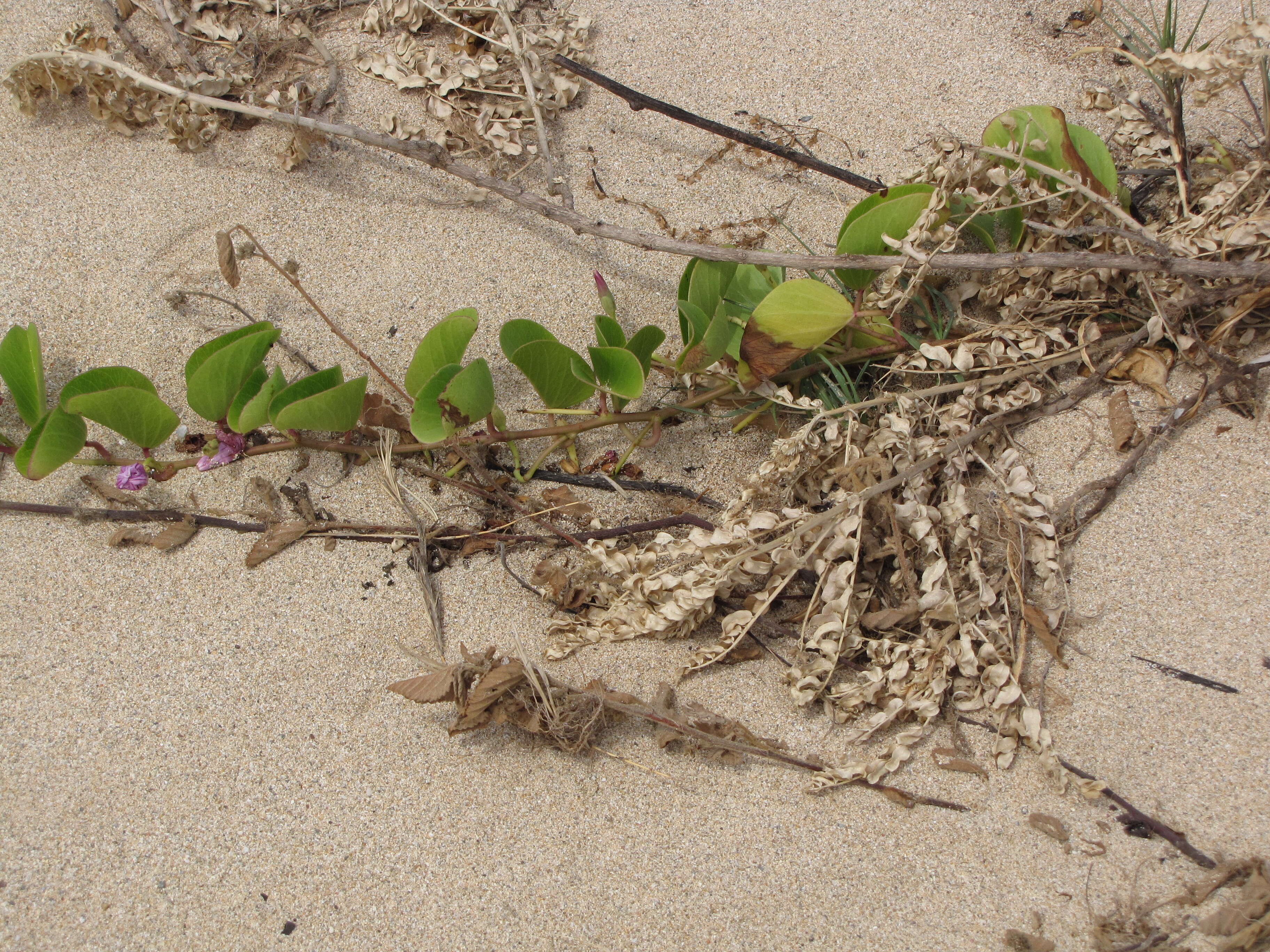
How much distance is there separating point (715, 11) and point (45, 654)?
62.9 inches

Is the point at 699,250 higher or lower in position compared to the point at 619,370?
higher

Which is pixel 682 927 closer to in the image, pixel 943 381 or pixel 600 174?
pixel 943 381

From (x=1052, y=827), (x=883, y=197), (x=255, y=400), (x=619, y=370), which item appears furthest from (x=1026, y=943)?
(x=255, y=400)

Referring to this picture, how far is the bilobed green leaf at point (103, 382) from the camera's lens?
47.5 inches

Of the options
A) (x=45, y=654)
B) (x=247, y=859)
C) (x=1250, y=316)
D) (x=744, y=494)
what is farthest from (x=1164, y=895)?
(x=45, y=654)

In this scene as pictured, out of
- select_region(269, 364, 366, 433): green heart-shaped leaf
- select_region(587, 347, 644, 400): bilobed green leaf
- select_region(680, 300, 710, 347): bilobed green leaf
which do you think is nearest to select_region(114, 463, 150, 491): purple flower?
select_region(269, 364, 366, 433): green heart-shaped leaf

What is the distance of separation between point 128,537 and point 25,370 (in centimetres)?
28

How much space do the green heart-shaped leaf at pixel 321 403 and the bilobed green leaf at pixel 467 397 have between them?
4.8 inches

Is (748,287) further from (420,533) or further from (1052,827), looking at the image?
(1052,827)

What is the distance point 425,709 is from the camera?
1.13 meters

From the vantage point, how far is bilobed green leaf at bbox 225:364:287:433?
1221 mm

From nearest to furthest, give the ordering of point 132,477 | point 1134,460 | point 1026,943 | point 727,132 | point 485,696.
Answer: point 1026,943, point 485,696, point 1134,460, point 132,477, point 727,132

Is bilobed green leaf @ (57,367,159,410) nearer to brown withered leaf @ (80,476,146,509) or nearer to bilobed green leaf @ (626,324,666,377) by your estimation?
brown withered leaf @ (80,476,146,509)

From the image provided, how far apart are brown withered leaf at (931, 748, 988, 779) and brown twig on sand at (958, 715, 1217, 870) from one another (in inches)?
3.9
